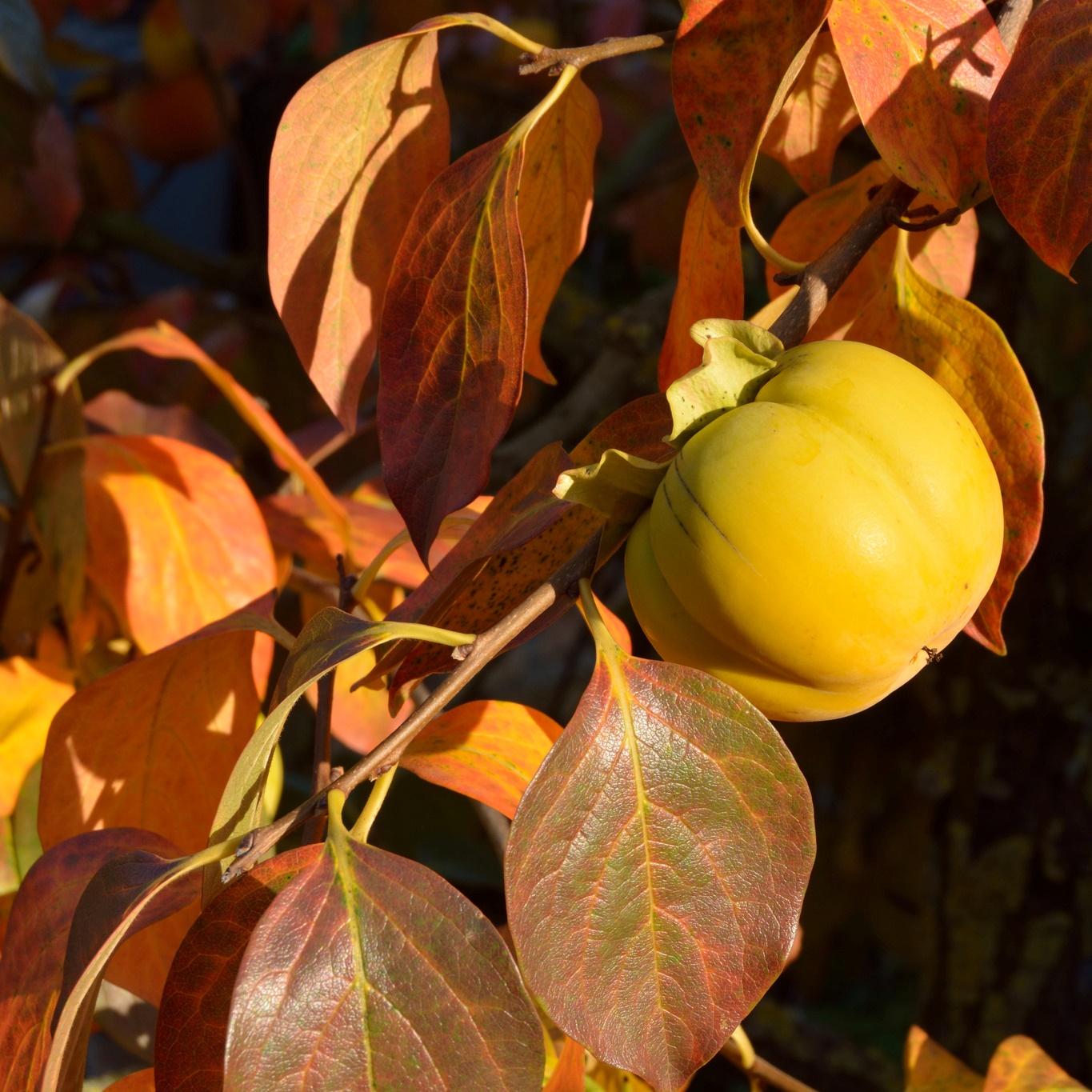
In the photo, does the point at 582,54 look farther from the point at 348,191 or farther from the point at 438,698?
the point at 438,698

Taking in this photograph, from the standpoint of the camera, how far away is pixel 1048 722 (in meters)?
0.87

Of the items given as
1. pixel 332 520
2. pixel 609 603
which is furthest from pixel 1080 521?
pixel 332 520

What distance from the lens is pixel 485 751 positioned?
39 cm

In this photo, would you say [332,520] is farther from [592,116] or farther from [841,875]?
[841,875]

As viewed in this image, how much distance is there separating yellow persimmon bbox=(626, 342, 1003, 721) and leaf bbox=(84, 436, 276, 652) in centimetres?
28

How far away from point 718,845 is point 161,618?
322 millimetres

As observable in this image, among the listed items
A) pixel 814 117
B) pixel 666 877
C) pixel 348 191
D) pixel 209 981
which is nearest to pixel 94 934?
pixel 209 981

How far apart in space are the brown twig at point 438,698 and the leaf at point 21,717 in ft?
0.91

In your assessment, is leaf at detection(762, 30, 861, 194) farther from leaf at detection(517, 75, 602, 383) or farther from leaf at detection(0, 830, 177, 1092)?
leaf at detection(0, 830, 177, 1092)

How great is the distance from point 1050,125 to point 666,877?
0.23 m

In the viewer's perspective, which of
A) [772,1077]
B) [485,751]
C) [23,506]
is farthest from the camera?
[23,506]

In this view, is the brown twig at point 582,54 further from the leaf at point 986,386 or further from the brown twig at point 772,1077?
the brown twig at point 772,1077

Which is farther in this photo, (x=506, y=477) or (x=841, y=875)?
(x=841, y=875)

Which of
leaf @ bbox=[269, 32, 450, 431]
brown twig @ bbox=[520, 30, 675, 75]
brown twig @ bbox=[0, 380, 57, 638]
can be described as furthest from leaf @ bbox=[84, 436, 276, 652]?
brown twig @ bbox=[520, 30, 675, 75]
